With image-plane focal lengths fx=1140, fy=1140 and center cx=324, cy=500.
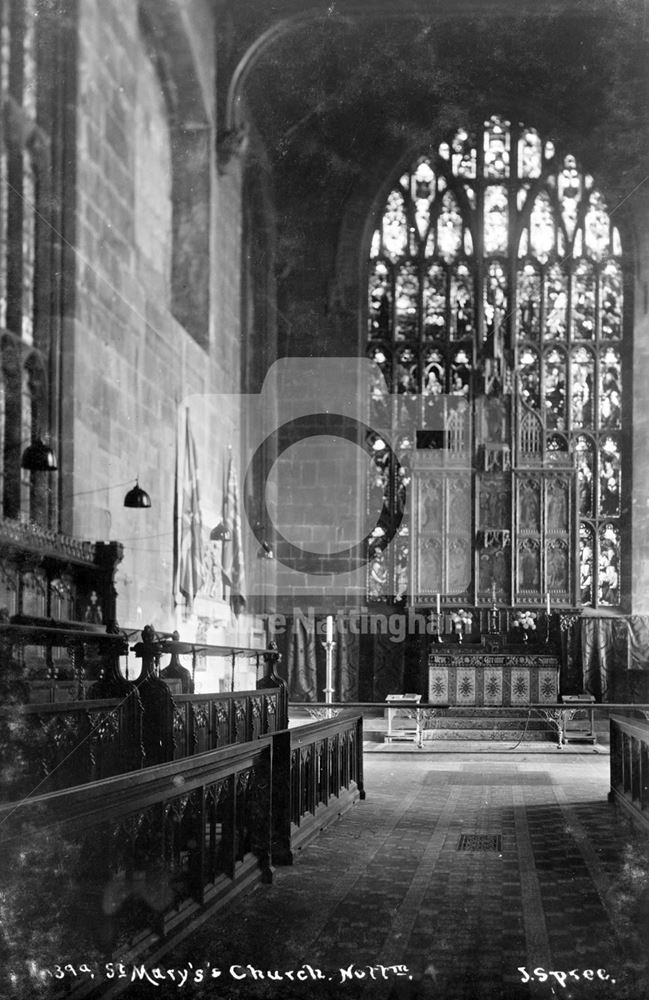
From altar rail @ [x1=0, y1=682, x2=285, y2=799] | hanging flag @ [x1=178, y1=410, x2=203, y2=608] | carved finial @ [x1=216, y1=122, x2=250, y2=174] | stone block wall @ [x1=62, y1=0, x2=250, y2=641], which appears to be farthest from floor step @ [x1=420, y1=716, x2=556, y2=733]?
altar rail @ [x1=0, y1=682, x2=285, y2=799]

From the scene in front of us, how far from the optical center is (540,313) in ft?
60.5

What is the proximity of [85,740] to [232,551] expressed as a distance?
393 inches

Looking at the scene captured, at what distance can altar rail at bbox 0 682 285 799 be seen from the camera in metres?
4.87

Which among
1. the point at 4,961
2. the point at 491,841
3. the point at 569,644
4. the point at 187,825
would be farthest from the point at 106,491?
the point at 569,644

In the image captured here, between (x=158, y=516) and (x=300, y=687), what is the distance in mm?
5228

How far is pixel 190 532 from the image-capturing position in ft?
44.1

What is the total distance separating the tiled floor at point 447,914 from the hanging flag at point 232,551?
7.40 meters

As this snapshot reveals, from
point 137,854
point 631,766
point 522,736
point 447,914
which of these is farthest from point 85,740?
point 522,736

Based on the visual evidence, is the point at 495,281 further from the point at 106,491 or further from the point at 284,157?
the point at 106,491

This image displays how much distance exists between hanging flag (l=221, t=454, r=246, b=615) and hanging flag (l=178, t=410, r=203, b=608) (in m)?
1.13

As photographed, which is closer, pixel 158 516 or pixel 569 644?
pixel 158 516

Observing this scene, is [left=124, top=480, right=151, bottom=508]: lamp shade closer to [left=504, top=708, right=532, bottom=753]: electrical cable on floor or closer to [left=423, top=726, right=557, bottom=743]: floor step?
[left=504, top=708, right=532, bottom=753]: electrical cable on floor

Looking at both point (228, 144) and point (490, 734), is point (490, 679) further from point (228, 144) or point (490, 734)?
point (228, 144)

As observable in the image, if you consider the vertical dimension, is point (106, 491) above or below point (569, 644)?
above
